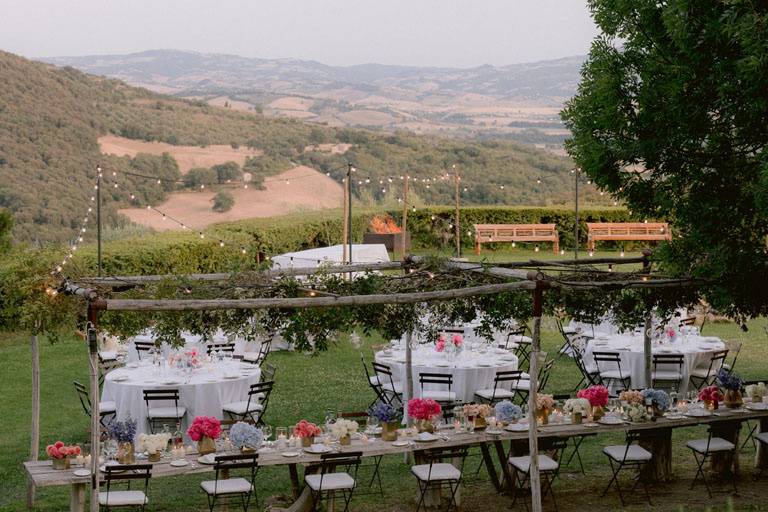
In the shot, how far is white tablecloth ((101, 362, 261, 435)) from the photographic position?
1252 cm

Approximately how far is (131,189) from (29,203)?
614cm

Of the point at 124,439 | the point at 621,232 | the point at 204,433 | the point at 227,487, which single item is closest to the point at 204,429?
the point at 204,433

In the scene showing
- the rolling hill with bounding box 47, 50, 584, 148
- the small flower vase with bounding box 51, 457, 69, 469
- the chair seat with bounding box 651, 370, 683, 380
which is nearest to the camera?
the small flower vase with bounding box 51, 457, 69, 469

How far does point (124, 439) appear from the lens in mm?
9258

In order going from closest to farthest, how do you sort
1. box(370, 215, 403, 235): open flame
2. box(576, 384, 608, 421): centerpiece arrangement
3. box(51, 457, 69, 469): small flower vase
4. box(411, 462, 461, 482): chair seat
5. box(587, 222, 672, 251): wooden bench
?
1. box(51, 457, 69, 469): small flower vase
2. box(411, 462, 461, 482): chair seat
3. box(576, 384, 608, 421): centerpiece arrangement
4. box(587, 222, 672, 251): wooden bench
5. box(370, 215, 403, 235): open flame

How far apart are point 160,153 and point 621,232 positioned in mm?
28705

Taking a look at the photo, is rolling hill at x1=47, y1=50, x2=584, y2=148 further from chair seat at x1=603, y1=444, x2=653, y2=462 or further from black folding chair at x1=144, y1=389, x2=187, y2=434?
chair seat at x1=603, y1=444, x2=653, y2=462

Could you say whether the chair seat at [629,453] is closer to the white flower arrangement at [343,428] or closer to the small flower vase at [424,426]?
the small flower vase at [424,426]

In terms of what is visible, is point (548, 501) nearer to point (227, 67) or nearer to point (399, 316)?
point (399, 316)

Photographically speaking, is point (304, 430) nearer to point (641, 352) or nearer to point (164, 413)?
point (164, 413)

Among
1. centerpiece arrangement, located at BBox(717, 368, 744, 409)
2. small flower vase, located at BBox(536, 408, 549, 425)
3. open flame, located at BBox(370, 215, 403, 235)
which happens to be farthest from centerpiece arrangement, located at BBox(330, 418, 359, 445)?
open flame, located at BBox(370, 215, 403, 235)

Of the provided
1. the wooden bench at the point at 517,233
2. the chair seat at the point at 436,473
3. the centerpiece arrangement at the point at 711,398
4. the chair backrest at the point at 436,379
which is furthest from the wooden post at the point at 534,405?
the wooden bench at the point at 517,233

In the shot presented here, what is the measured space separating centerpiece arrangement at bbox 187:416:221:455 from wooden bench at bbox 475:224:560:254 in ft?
76.5

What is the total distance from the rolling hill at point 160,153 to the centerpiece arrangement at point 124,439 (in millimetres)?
31180
